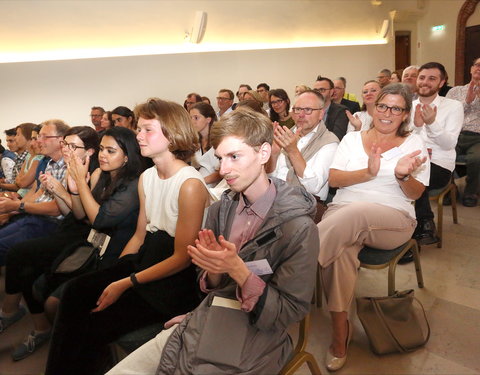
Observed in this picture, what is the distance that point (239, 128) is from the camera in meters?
1.21

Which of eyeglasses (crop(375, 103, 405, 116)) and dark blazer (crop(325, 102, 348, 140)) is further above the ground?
eyeglasses (crop(375, 103, 405, 116))

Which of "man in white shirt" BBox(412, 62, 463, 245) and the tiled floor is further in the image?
"man in white shirt" BBox(412, 62, 463, 245)

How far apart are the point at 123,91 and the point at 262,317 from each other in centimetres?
598

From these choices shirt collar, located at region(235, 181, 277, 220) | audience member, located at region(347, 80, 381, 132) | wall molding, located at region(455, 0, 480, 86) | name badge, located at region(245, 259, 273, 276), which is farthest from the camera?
wall molding, located at region(455, 0, 480, 86)

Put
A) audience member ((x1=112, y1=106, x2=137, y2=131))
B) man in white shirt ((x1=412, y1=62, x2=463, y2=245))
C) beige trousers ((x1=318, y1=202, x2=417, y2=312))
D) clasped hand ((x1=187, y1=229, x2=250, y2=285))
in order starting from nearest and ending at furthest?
clasped hand ((x1=187, y1=229, x2=250, y2=285))
beige trousers ((x1=318, y1=202, x2=417, y2=312))
man in white shirt ((x1=412, y1=62, x2=463, y2=245))
audience member ((x1=112, y1=106, x2=137, y2=131))

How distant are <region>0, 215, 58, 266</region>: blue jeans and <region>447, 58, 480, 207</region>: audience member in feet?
12.7

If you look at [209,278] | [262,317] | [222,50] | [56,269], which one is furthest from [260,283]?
[222,50]

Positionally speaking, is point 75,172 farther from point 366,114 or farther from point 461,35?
point 461,35

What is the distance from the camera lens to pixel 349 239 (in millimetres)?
1734

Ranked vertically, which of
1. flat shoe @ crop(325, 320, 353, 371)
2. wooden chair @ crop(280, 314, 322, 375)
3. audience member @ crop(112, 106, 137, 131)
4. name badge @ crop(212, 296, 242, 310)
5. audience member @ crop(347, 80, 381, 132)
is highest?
audience member @ crop(112, 106, 137, 131)

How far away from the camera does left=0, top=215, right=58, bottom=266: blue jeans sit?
7.95ft

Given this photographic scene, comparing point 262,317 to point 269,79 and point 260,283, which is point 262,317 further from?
point 269,79

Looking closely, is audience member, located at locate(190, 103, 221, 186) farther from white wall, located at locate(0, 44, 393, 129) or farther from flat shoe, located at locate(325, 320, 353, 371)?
white wall, located at locate(0, 44, 393, 129)

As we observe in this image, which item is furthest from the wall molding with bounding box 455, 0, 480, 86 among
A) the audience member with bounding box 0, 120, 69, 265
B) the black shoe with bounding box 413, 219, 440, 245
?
the audience member with bounding box 0, 120, 69, 265
